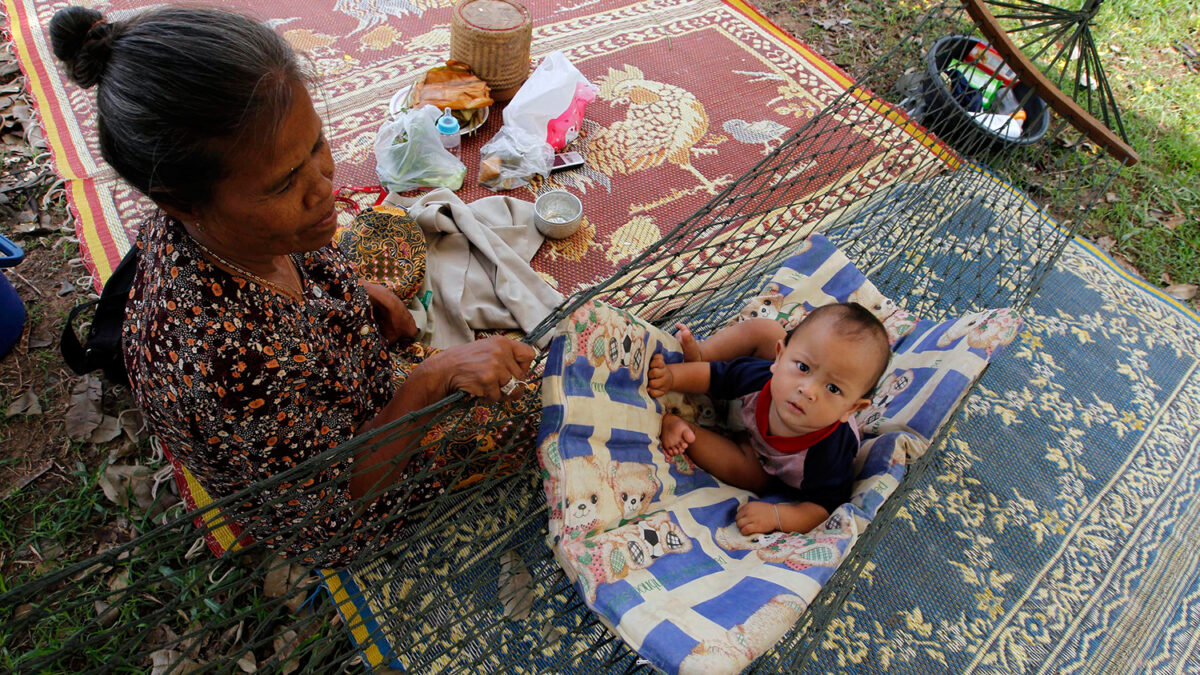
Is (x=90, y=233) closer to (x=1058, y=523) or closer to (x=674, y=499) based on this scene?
(x=674, y=499)

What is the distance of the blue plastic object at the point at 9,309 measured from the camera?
1884 mm

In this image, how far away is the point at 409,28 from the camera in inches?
124

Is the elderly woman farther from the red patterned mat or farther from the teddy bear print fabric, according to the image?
the red patterned mat

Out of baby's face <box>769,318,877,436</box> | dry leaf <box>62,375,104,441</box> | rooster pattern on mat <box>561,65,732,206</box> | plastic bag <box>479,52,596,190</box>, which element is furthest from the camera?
rooster pattern on mat <box>561,65,732,206</box>

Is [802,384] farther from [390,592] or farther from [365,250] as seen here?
[365,250]

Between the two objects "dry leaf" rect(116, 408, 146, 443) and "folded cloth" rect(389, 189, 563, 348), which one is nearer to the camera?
"dry leaf" rect(116, 408, 146, 443)

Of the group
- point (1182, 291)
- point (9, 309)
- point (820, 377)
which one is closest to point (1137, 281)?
point (1182, 291)

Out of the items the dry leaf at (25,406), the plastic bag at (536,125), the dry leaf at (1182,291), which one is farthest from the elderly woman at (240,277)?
the dry leaf at (1182,291)

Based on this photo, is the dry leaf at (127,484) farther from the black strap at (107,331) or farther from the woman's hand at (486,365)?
the woman's hand at (486,365)

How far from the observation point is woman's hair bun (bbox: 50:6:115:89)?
881mm

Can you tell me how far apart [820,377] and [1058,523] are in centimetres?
105

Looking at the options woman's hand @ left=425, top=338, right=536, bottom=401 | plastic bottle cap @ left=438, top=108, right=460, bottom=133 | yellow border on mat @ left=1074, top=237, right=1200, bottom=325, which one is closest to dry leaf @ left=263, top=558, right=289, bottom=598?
woman's hand @ left=425, top=338, right=536, bottom=401

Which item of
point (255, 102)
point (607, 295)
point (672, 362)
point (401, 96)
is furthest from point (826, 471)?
point (401, 96)

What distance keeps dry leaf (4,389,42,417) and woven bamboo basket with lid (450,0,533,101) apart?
184 cm
